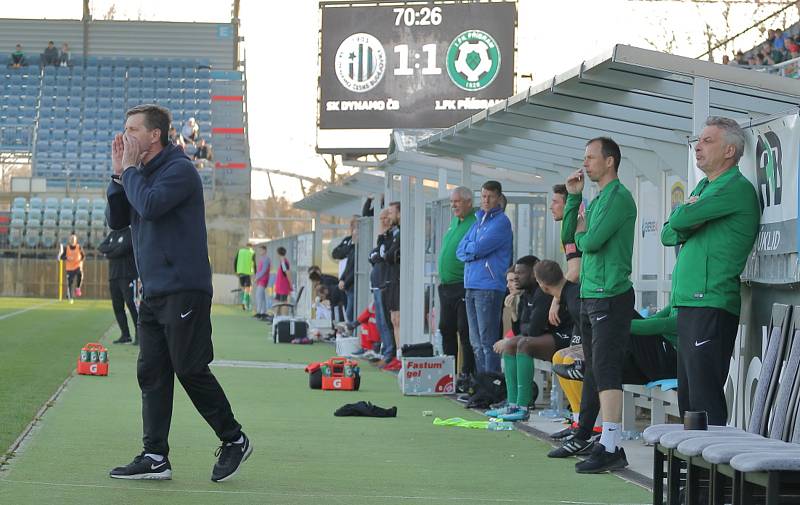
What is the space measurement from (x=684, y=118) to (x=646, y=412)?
2.94m

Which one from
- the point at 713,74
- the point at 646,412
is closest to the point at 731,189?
the point at 713,74

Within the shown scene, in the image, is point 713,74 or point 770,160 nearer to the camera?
point 770,160

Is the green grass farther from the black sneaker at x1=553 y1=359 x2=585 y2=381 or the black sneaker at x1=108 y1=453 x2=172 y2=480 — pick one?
the black sneaker at x1=553 y1=359 x2=585 y2=381

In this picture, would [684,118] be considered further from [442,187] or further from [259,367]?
[259,367]

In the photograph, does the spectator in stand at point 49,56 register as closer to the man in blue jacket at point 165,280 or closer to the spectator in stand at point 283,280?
the spectator in stand at point 283,280

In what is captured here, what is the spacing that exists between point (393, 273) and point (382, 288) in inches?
17.9

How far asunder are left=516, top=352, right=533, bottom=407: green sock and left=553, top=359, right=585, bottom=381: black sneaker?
3.30 feet

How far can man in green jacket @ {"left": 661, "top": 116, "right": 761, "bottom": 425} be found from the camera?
6477 millimetres

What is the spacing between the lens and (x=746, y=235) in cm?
661

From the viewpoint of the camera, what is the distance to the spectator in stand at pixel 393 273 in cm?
1644

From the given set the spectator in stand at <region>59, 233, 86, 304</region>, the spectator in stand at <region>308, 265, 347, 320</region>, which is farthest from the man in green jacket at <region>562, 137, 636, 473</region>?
the spectator in stand at <region>59, 233, 86, 304</region>

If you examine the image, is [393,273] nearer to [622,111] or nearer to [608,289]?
[622,111]

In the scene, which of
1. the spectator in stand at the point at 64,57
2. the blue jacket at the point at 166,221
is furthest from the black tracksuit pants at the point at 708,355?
the spectator in stand at the point at 64,57

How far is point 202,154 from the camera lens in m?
48.7
